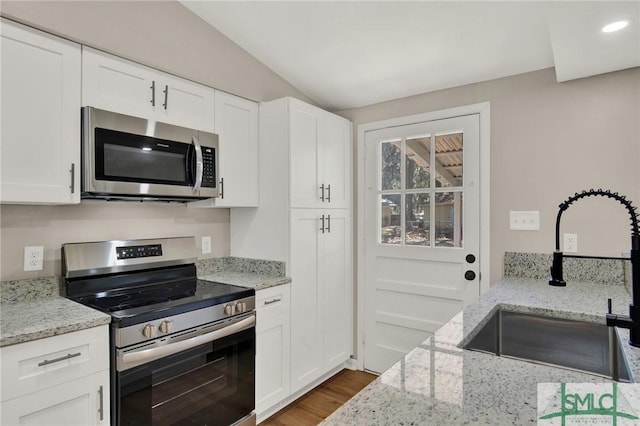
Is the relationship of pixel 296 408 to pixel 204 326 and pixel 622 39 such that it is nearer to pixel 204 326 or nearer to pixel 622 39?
pixel 204 326

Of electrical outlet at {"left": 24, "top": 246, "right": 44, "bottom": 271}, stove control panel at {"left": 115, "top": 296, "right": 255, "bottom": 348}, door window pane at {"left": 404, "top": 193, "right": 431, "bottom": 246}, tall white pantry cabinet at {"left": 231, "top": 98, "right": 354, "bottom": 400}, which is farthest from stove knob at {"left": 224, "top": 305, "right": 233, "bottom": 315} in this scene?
door window pane at {"left": 404, "top": 193, "right": 431, "bottom": 246}

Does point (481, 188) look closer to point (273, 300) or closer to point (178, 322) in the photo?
point (273, 300)

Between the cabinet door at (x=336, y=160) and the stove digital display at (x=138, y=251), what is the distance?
1.21 metres

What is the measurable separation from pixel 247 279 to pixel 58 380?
116cm

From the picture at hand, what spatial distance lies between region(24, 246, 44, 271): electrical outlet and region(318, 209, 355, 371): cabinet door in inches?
66.4

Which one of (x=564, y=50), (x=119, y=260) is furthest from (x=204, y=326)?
(x=564, y=50)

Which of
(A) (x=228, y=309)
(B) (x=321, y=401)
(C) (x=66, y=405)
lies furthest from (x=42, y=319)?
(B) (x=321, y=401)

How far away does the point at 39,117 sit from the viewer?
163 cm

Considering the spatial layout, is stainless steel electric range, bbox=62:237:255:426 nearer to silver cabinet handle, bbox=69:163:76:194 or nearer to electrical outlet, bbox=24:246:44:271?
electrical outlet, bbox=24:246:44:271

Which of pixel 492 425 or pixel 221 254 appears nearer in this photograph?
pixel 492 425

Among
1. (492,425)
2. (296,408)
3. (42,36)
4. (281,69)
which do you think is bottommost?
(296,408)

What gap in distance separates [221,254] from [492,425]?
2.30 m

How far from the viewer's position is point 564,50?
183cm

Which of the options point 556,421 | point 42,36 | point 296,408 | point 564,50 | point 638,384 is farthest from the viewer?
point 296,408
